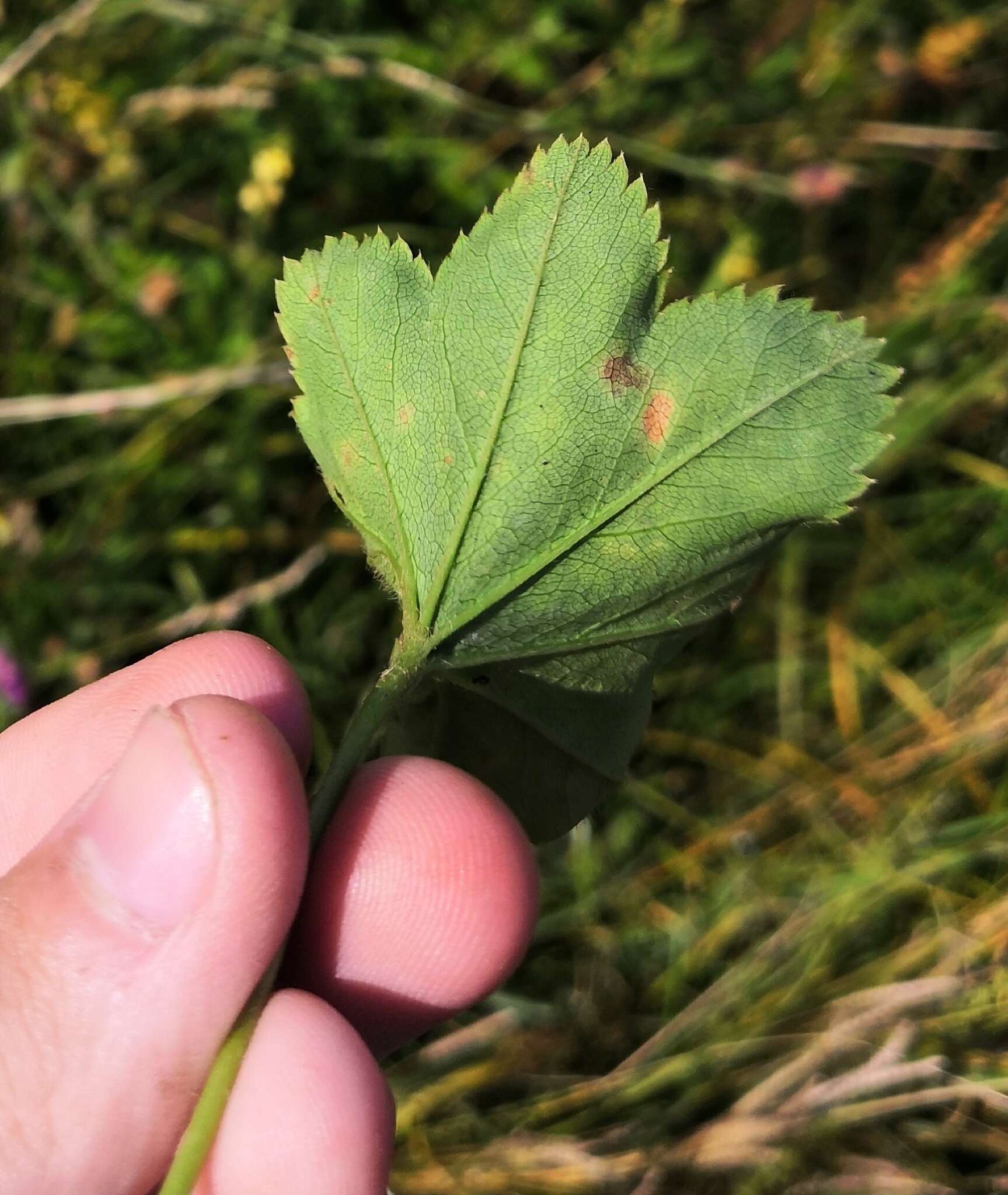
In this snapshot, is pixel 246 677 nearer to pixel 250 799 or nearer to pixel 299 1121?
pixel 250 799

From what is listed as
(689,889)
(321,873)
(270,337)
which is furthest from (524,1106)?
(270,337)

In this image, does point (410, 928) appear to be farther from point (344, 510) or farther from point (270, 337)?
point (270, 337)

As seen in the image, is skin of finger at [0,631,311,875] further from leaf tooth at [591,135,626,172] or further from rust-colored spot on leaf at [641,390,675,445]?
leaf tooth at [591,135,626,172]

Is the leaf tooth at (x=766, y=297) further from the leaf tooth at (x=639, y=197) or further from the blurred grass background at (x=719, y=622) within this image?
the blurred grass background at (x=719, y=622)

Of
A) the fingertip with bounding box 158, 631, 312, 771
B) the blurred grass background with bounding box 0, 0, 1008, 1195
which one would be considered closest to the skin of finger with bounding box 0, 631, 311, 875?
the fingertip with bounding box 158, 631, 312, 771

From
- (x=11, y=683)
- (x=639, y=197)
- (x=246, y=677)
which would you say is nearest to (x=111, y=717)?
(x=246, y=677)
